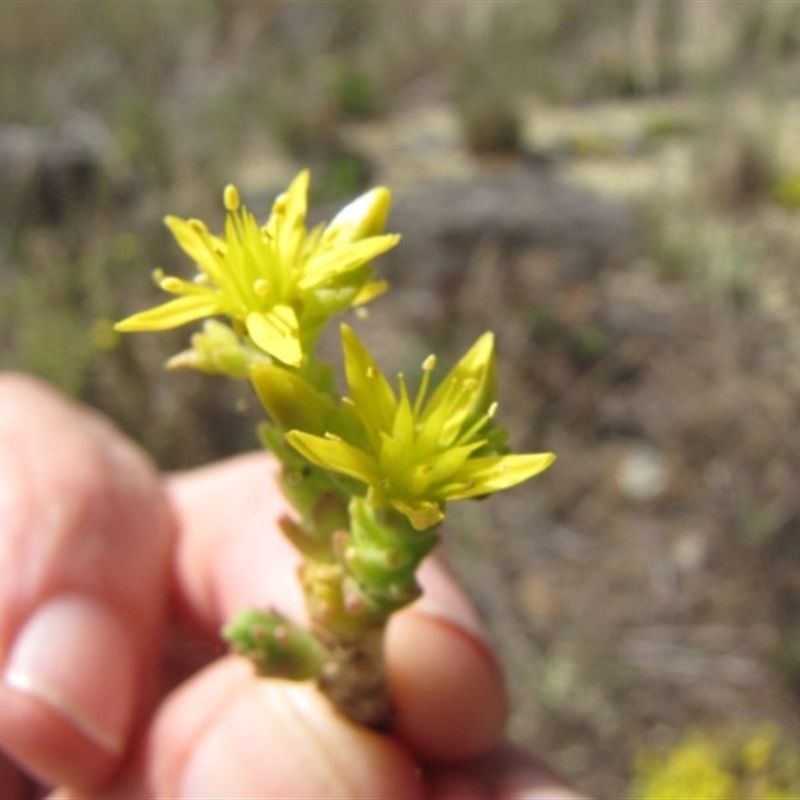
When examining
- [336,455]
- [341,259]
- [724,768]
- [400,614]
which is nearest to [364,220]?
[341,259]

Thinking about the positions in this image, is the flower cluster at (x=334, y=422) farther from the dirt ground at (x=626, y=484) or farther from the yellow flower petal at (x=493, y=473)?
the dirt ground at (x=626, y=484)

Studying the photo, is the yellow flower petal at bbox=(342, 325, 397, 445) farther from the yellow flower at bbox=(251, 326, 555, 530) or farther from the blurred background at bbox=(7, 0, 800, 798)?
the blurred background at bbox=(7, 0, 800, 798)

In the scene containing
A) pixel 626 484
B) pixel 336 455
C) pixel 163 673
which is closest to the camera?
pixel 336 455

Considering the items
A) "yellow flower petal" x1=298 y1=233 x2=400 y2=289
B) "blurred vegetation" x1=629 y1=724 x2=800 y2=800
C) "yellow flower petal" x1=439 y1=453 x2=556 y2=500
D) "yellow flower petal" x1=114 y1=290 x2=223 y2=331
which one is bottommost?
"blurred vegetation" x1=629 y1=724 x2=800 y2=800

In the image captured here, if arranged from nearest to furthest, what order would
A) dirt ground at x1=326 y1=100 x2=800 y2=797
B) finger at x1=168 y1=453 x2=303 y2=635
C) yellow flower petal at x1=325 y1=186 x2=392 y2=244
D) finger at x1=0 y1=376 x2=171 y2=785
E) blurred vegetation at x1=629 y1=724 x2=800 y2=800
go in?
yellow flower petal at x1=325 y1=186 x2=392 y2=244 < finger at x1=0 y1=376 x2=171 y2=785 < finger at x1=168 y1=453 x2=303 y2=635 < blurred vegetation at x1=629 y1=724 x2=800 y2=800 < dirt ground at x1=326 y1=100 x2=800 y2=797

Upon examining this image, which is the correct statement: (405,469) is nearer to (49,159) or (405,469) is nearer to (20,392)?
(20,392)

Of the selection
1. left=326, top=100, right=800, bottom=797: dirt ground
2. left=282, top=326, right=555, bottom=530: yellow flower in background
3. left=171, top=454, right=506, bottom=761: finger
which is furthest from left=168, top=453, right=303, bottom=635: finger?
left=326, top=100, right=800, bottom=797: dirt ground

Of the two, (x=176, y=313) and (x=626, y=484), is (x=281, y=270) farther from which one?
(x=626, y=484)

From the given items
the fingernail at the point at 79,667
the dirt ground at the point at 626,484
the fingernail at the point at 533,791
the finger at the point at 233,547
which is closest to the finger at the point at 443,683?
the fingernail at the point at 533,791

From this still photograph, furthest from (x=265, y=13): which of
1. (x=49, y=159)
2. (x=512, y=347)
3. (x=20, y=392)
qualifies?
(x=20, y=392)
